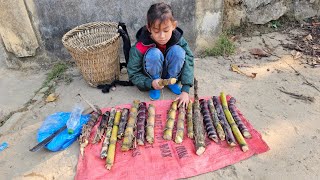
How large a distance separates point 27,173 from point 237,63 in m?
2.85

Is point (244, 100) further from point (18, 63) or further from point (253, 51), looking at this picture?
point (18, 63)

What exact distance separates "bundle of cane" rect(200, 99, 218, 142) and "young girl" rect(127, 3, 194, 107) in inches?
6.8

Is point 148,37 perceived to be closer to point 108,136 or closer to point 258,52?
point 108,136

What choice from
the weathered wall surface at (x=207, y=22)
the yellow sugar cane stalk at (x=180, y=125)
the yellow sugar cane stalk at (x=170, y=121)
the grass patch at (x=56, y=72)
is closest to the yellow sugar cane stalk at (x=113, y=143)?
the yellow sugar cane stalk at (x=170, y=121)

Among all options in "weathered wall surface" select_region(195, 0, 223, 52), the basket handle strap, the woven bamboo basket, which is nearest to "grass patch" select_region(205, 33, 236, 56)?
"weathered wall surface" select_region(195, 0, 223, 52)

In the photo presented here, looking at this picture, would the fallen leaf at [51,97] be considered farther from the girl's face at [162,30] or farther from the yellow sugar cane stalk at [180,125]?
the yellow sugar cane stalk at [180,125]

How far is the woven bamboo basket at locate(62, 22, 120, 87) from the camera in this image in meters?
3.52

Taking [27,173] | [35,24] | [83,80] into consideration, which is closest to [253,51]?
[83,80]

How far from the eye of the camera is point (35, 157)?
292 centimetres

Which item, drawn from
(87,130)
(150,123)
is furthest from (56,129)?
(150,123)

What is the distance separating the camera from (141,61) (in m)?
3.53

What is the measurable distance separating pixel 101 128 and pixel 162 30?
1124 millimetres

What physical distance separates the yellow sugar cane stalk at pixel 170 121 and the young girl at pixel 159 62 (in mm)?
90

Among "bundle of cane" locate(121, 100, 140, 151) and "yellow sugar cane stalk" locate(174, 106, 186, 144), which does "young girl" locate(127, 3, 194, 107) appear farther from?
"bundle of cane" locate(121, 100, 140, 151)
